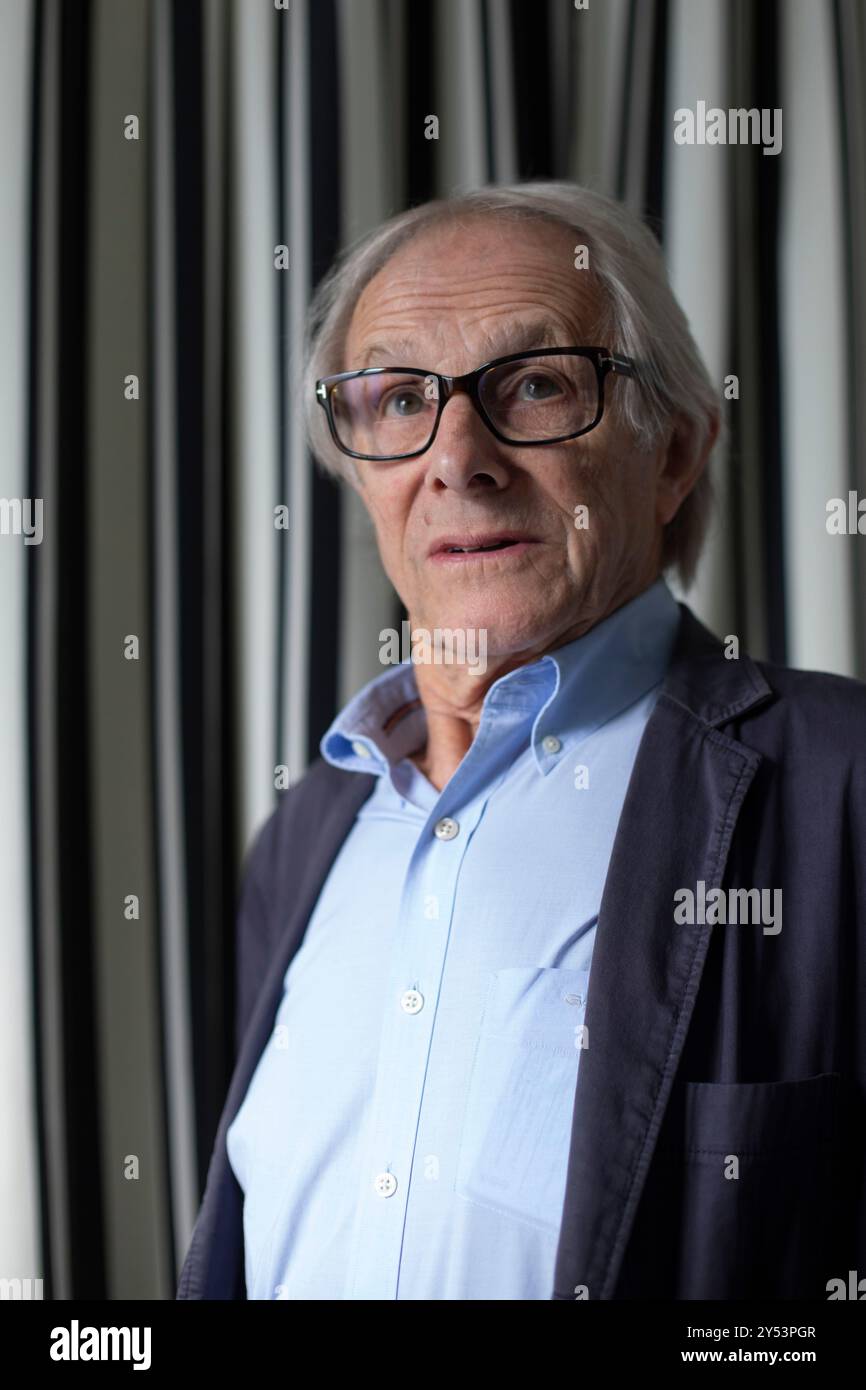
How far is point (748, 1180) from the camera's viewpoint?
854 millimetres

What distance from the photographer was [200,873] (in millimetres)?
1441

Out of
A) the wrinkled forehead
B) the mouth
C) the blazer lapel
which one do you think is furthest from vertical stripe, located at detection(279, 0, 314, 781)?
the blazer lapel

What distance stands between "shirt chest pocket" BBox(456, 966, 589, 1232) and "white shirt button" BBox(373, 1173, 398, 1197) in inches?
2.2

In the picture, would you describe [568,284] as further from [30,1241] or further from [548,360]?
[30,1241]

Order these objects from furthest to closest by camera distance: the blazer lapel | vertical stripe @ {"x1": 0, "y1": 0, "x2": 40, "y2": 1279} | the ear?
vertical stripe @ {"x1": 0, "y1": 0, "x2": 40, "y2": 1279}
the ear
the blazer lapel

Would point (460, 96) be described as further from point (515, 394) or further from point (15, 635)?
point (15, 635)

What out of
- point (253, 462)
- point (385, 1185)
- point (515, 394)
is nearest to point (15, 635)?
point (253, 462)

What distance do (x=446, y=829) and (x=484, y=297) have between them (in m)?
0.50

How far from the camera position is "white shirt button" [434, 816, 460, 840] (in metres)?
1.04

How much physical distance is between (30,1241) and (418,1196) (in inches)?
25.8

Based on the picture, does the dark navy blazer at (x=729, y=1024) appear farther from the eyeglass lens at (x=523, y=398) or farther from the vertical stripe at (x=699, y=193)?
the vertical stripe at (x=699, y=193)

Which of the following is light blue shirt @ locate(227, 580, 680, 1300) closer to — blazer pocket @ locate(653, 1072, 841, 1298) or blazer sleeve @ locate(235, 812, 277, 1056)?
blazer pocket @ locate(653, 1072, 841, 1298)

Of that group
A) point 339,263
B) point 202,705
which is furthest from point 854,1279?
point 339,263

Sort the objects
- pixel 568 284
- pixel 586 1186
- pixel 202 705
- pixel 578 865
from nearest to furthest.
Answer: pixel 586 1186, pixel 578 865, pixel 568 284, pixel 202 705
